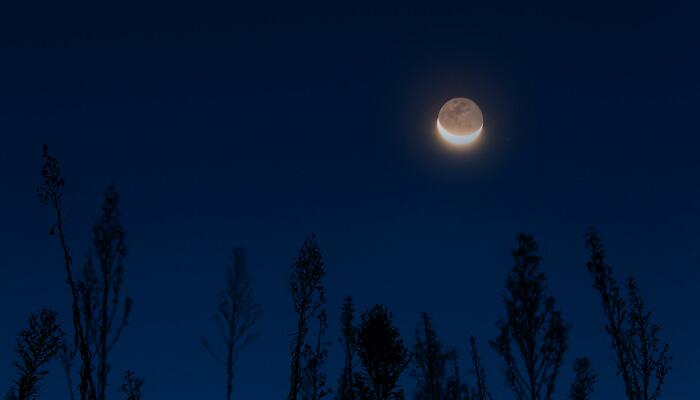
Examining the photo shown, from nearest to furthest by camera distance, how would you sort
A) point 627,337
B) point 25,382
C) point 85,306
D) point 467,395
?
1. point 85,306
2. point 25,382
3. point 627,337
4. point 467,395

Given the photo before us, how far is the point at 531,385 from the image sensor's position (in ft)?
66.9

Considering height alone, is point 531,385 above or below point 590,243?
below

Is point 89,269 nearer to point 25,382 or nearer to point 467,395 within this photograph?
point 25,382

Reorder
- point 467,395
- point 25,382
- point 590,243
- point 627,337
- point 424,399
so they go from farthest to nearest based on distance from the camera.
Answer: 1. point 424,399
2. point 467,395
3. point 590,243
4. point 627,337
5. point 25,382

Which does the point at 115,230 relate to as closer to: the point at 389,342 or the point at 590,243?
the point at 389,342

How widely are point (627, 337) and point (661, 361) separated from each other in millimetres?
1532

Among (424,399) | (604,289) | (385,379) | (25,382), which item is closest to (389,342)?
(385,379)

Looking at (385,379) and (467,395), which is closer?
(385,379)

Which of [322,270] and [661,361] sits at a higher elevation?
[322,270]

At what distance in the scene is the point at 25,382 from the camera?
21.0 m

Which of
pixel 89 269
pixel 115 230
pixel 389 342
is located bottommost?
pixel 389 342

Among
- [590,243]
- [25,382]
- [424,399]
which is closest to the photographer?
[25,382]

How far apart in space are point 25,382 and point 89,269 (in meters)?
6.42

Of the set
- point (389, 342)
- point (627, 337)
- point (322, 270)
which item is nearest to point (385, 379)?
point (389, 342)
